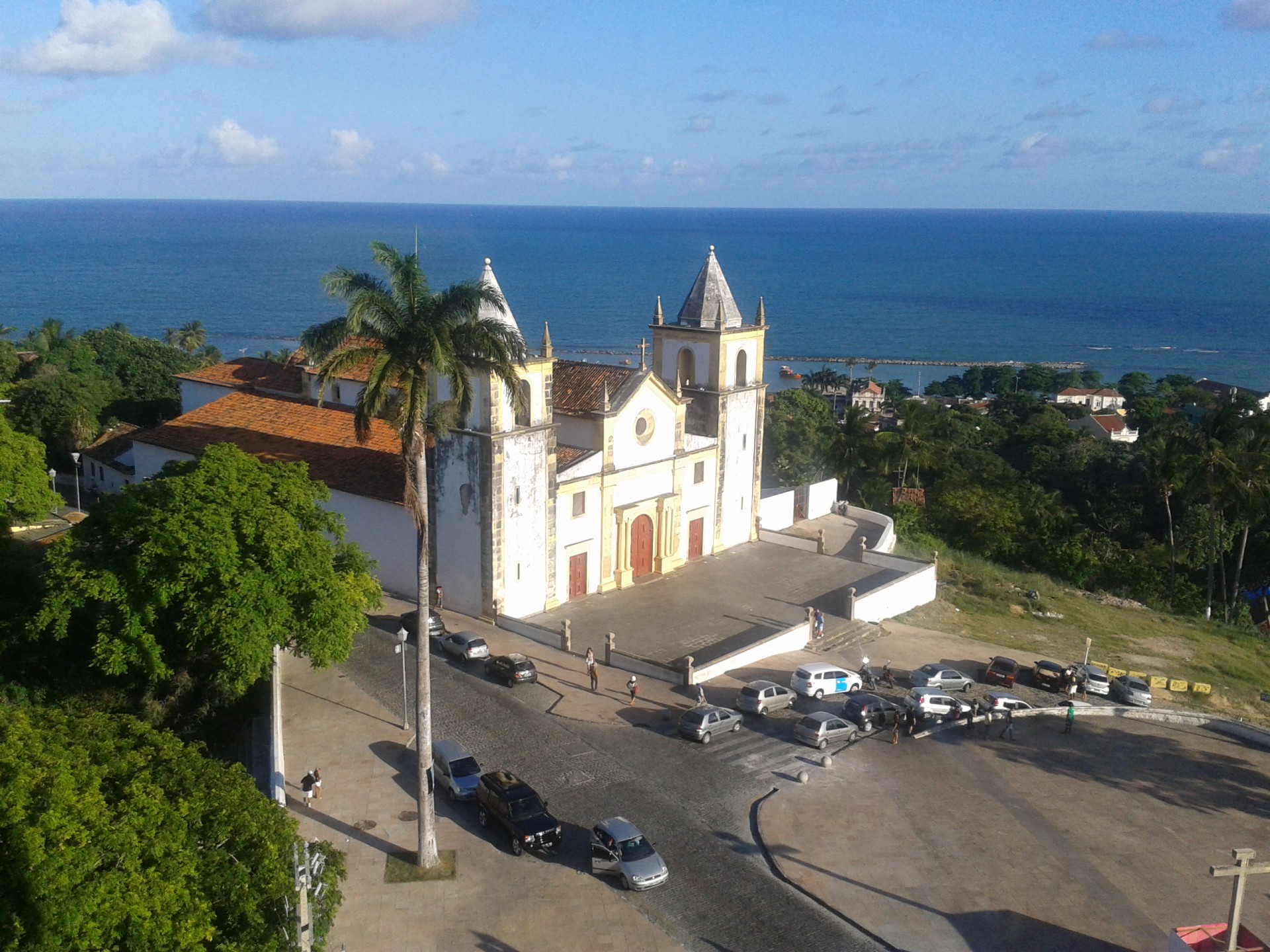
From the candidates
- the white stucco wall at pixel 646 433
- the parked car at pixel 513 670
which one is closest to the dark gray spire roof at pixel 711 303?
the white stucco wall at pixel 646 433

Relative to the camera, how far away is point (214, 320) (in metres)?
154

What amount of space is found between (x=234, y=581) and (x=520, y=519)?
1134 centimetres

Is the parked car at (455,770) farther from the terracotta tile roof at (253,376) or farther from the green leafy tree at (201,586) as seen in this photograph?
the terracotta tile roof at (253,376)

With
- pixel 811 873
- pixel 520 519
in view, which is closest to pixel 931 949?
pixel 811 873

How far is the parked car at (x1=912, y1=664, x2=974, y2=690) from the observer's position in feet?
106

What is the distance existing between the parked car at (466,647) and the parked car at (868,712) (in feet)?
34.4

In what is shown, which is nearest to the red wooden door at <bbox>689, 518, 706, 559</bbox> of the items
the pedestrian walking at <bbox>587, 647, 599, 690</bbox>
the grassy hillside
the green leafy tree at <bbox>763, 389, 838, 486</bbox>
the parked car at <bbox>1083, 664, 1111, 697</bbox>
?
the grassy hillside

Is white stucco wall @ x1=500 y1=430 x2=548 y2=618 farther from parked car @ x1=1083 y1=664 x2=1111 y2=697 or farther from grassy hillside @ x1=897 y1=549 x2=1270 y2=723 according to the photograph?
parked car @ x1=1083 y1=664 x2=1111 y2=697

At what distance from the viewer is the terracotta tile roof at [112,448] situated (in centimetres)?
5025

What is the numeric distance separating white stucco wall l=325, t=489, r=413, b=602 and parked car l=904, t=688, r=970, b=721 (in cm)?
1514

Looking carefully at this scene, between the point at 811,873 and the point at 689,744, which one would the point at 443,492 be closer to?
the point at 689,744

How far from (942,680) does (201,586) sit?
816 inches

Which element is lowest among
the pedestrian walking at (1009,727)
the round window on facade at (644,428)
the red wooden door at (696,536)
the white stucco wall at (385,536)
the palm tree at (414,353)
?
the pedestrian walking at (1009,727)

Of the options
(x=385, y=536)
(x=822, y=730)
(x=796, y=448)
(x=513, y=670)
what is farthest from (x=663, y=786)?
(x=796, y=448)
